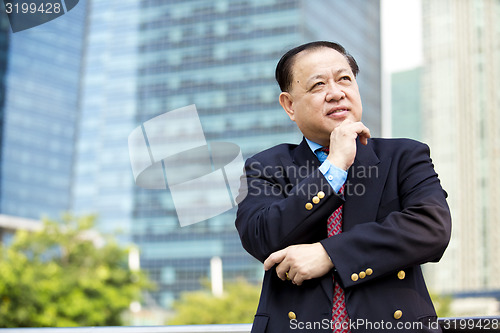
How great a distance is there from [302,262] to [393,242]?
8.7 inches

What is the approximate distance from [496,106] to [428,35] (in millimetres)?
16094

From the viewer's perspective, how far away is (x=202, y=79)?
221 ft

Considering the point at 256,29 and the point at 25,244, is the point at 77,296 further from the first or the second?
the point at 256,29

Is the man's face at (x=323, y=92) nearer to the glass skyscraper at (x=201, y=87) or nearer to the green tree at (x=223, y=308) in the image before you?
the green tree at (x=223, y=308)

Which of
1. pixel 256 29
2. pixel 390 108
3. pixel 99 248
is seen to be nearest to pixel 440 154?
pixel 390 108

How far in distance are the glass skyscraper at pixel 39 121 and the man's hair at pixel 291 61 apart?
221ft

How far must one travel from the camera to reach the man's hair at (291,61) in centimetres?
167

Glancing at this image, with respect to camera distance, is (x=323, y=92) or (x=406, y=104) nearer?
(x=323, y=92)

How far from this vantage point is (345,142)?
4.79ft

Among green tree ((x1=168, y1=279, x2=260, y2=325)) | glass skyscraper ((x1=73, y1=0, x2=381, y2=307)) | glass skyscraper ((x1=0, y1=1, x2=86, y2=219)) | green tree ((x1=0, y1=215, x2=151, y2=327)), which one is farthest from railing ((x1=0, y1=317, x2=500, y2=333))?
glass skyscraper ((x1=0, y1=1, x2=86, y2=219))

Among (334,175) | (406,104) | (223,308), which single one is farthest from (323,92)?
(406,104)

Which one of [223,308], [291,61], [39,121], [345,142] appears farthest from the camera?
[39,121]

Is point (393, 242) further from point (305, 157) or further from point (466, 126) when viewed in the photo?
point (466, 126)

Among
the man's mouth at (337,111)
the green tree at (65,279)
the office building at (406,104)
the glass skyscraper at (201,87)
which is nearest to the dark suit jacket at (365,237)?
the man's mouth at (337,111)
